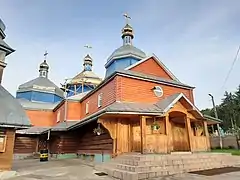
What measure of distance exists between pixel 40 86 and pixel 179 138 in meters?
20.5

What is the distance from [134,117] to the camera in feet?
37.3

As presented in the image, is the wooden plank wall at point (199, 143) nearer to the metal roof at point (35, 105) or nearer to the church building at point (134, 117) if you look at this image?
the church building at point (134, 117)

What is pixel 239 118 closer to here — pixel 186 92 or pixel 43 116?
pixel 186 92

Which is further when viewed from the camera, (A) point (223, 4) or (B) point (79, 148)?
(B) point (79, 148)

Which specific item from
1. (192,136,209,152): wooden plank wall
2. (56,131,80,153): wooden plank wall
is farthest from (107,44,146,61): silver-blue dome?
(192,136,209,152): wooden plank wall

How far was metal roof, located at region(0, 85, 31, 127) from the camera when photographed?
877cm

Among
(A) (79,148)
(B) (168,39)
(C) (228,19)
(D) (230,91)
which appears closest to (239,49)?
(C) (228,19)

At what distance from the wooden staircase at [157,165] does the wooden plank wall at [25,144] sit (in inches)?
529

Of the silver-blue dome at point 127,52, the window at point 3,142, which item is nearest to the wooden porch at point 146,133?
the window at point 3,142

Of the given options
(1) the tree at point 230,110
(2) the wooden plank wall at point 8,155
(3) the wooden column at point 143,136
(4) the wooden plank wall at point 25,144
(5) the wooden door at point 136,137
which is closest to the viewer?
(2) the wooden plank wall at point 8,155

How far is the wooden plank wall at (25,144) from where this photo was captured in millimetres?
20469

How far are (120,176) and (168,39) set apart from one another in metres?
Result: 8.15

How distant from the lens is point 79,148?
17297mm

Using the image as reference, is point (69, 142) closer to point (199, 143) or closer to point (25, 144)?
point (25, 144)
